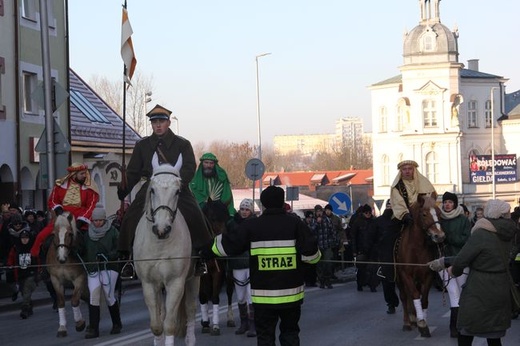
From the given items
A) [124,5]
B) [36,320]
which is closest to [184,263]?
[36,320]

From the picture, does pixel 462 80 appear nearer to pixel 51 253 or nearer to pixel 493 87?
pixel 493 87

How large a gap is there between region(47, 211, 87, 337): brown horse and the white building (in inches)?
3227

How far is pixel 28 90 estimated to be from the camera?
36625 millimetres

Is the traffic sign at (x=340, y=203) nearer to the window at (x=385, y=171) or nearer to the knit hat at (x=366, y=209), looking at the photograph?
the knit hat at (x=366, y=209)

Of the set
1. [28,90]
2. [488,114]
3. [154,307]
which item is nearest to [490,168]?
[488,114]

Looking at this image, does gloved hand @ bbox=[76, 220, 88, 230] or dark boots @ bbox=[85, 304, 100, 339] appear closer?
dark boots @ bbox=[85, 304, 100, 339]

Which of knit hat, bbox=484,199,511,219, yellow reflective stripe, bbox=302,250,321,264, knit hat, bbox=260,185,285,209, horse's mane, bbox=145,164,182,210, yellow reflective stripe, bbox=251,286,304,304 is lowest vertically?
yellow reflective stripe, bbox=251,286,304,304

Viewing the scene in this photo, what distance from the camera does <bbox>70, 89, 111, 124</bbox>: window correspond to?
144ft

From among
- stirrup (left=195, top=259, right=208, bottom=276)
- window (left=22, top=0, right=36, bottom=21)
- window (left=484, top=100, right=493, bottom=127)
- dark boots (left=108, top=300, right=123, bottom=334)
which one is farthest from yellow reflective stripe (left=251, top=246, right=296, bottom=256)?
window (left=484, top=100, right=493, bottom=127)

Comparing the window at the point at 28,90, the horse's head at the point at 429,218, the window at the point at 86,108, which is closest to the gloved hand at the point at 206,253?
the horse's head at the point at 429,218

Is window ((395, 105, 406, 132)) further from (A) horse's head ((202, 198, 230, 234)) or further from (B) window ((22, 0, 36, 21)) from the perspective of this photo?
(A) horse's head ((202, 198, 230, 234))

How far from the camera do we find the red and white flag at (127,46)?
22781mm

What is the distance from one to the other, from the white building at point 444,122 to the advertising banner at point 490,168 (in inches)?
3.4

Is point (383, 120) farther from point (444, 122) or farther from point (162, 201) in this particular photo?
point (162, 201)
